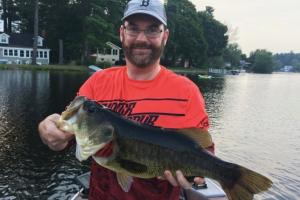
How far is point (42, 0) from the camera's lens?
66.5m

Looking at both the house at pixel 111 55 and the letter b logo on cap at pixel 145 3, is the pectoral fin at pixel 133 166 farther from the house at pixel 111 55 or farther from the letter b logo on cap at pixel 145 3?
the house at pixel 111 55

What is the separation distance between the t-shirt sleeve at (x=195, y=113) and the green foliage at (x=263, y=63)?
16296 cm

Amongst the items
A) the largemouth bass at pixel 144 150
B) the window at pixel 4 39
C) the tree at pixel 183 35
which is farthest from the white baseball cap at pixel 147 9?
the tree at pixel 183 35

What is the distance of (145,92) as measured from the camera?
3480 millimetres

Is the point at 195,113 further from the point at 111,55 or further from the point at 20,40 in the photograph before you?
the point at 111,55

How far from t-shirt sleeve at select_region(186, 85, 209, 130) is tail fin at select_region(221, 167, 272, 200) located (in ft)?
1.75

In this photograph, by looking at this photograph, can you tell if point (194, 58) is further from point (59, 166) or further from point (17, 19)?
point (59, 166)

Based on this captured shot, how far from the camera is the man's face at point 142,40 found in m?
3.54

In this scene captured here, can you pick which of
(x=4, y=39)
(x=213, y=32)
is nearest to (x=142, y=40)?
(x=4, y=39)

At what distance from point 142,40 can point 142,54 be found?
0.12m

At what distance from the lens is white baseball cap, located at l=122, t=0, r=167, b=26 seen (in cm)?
359

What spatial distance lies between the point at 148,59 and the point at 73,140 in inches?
37.9

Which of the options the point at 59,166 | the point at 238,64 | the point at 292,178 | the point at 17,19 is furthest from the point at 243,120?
the point at 238,64

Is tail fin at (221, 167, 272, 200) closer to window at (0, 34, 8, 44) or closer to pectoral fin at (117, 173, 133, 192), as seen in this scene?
pectoral fin at (117, 173, 133, 192)
